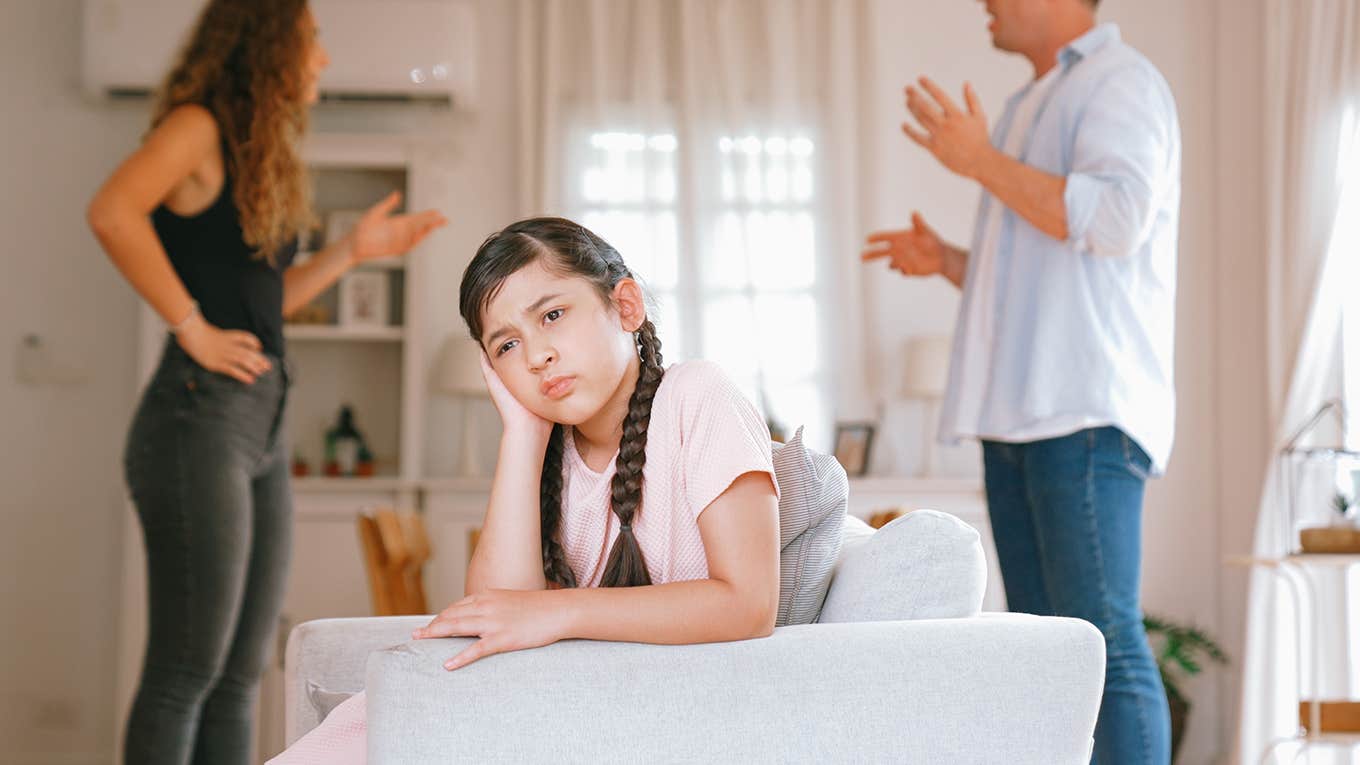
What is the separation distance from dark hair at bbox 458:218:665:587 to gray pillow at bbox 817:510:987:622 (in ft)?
0.78

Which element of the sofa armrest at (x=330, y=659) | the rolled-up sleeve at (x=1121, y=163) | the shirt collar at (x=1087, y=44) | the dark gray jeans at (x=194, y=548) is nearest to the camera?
the sofa armrest at (x=330, y=659)

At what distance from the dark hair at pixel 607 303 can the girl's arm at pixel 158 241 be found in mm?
1008

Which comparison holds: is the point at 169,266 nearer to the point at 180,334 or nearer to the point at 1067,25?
the point at 180,334

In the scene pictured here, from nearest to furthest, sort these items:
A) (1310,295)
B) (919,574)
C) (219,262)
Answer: (919,574)
(219,262)
(1310,295)

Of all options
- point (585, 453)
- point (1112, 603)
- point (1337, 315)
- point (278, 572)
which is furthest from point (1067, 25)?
point (1337, 315)

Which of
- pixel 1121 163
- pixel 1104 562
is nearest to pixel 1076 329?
pixel 1121 163

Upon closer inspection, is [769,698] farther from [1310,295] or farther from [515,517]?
[1310,295]

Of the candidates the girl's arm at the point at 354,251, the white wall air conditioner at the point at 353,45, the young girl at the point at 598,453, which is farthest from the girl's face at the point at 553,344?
the white wall air conditioner at the point at 353,45

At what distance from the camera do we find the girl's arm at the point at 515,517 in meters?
1.50

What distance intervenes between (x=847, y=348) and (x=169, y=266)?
2.91m

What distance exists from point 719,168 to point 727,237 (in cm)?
26

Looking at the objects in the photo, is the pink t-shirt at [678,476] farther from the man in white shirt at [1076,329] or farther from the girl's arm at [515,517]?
the man in white shirt at [1076,329]

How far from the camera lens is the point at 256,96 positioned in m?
2.54

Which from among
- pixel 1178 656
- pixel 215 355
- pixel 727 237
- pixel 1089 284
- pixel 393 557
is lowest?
pixel 1178 656
